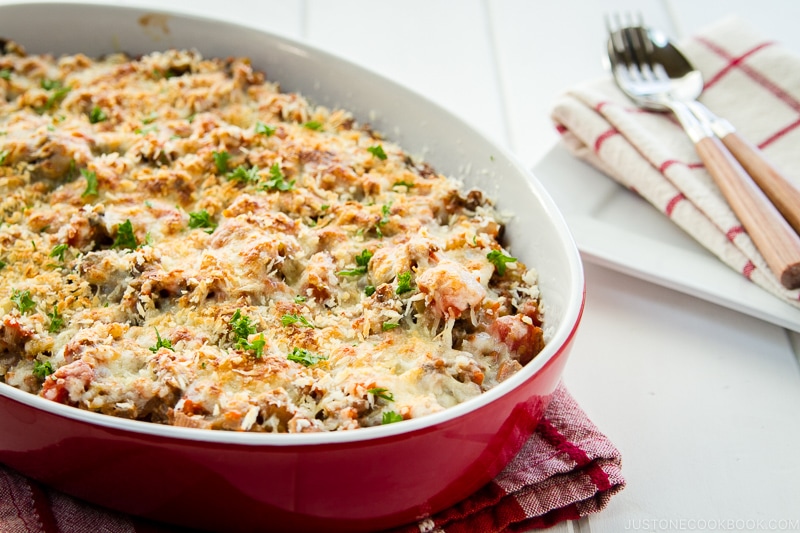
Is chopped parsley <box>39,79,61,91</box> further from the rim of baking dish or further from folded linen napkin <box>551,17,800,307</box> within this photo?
folded linen napkin <box>551,17,800,307</box>

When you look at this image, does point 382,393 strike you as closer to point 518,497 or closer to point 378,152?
point 518,497

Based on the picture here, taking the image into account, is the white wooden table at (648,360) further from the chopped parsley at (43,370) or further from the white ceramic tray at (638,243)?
the chopped parsley at (43,370)

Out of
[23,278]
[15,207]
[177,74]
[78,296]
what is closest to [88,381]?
[78,296]

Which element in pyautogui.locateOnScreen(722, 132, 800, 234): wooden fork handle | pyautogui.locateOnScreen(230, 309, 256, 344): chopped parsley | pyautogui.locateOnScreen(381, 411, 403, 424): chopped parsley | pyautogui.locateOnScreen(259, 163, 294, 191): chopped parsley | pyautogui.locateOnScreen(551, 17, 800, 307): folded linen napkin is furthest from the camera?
pyautogui.locateOnScreen(551, 17, 800, 307): folded linen napkin

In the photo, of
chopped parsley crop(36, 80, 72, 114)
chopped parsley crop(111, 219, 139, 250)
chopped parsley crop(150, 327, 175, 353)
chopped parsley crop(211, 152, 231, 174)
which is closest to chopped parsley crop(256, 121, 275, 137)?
chopped parsley crop(211, 152, 231, 174)

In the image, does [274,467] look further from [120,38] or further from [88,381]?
[120,38]

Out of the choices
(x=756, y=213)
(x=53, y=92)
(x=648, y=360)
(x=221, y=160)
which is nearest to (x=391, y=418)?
(x=648, y=360)

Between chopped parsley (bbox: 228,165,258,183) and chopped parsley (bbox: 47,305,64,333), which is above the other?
→ chopped parsley (bbox: 228,165,258,183)
